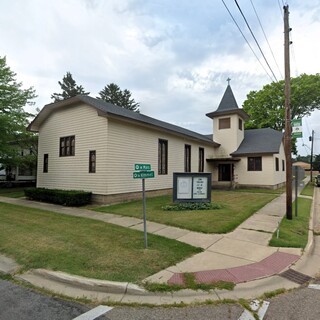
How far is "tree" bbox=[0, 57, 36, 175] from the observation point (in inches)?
654

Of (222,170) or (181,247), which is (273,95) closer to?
(222,170)

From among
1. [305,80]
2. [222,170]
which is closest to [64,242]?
[222,170]

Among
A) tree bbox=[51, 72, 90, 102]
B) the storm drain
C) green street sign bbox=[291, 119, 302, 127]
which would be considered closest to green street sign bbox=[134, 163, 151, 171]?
the storm drain

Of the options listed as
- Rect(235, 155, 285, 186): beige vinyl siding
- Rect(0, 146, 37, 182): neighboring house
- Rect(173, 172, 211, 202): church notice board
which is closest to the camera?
Rect(173, 172, 211, 202): church notice board

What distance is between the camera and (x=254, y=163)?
2298cm

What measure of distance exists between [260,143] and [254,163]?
2439mm

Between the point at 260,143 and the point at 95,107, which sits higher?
the point at 95,107

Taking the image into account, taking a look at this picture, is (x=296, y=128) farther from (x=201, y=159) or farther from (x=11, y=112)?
(x=11, y=112)

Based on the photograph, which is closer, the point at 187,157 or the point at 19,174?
the point at 187,157

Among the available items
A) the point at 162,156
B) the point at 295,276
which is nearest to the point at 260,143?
the point at 162,156

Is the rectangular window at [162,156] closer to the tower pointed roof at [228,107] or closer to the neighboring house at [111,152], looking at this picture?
the neighboring house at [111,152]

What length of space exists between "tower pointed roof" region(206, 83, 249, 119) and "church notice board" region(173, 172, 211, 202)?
1438 centimetres

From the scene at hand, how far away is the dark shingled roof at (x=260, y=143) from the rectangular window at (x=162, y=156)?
374 inches

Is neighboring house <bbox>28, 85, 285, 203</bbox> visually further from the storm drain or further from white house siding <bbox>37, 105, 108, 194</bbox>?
the storm drain
